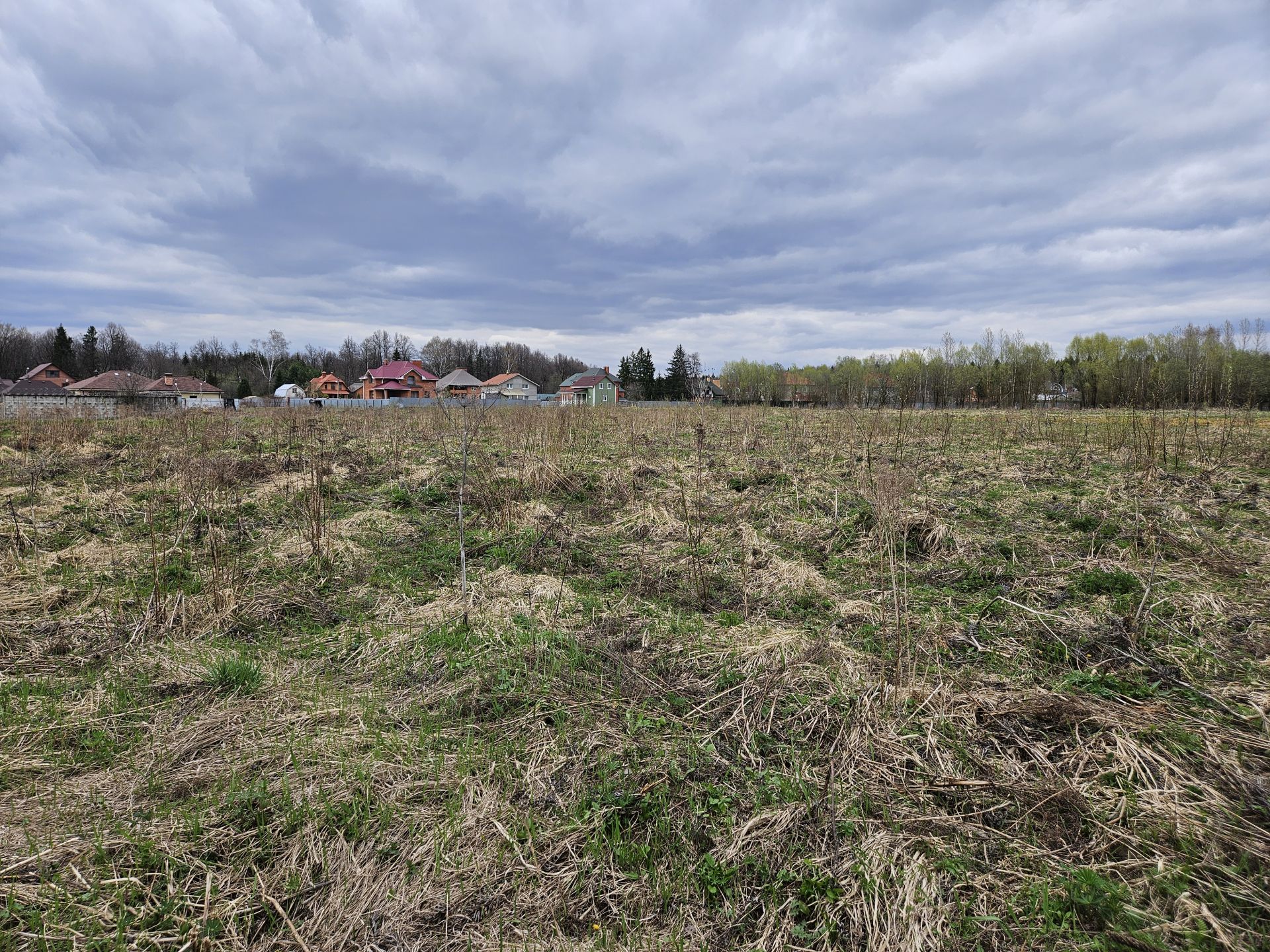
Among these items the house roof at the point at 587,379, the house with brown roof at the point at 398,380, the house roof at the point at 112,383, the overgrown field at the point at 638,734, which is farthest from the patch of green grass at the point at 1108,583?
the house roof at the point at 587,379

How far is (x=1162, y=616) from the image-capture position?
3641 mm

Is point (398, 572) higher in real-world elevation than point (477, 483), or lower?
lower

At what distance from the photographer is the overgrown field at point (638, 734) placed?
184 cm

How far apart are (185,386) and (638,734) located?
257 ft

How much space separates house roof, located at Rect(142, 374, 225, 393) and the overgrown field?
225 ft

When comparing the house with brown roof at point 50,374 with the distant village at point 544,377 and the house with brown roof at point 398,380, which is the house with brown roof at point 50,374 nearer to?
the distant village at point 544,377

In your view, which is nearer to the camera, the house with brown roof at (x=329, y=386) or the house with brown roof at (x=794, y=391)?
the house with brown roof at (x=794, y=391)

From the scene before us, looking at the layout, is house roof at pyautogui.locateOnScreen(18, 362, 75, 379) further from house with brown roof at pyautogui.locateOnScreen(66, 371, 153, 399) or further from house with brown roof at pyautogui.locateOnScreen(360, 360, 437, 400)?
house with brown roof at pyautogui.locateOnScreen(360, 360, 437, 400)

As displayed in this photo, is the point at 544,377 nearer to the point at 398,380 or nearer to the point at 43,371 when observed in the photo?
the point at 398,380

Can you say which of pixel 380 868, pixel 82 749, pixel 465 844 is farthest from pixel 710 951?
pixel 82 749

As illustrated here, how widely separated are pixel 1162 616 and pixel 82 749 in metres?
6.33

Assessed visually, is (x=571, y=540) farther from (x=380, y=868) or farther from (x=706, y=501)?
(x=380, y=868)

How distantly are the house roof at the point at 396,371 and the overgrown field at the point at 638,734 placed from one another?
2730 inches

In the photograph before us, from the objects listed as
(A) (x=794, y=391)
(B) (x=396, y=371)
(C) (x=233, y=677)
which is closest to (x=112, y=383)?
(B) (x=396, y=371)
